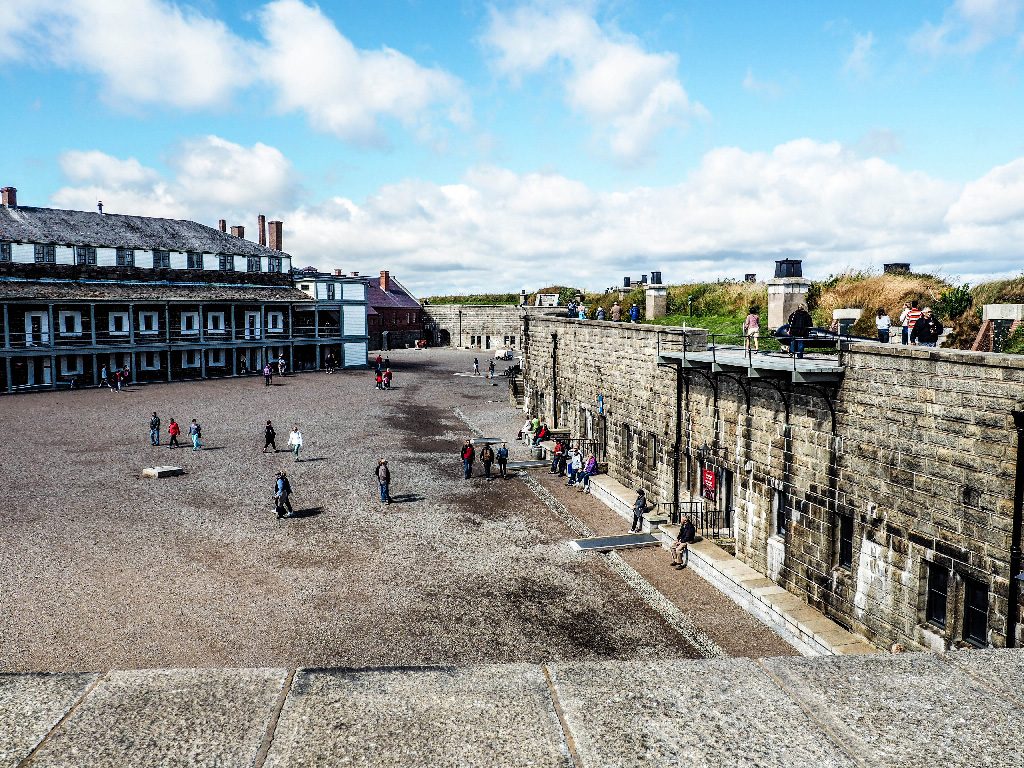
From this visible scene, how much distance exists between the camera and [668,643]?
12.7m

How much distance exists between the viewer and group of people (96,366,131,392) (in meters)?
43.0

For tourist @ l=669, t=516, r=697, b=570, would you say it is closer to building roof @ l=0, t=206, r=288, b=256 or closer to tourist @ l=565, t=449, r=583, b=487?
tourist @ l=565, t=449, r=583, b=487

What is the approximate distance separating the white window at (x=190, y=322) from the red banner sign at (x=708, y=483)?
141 ft

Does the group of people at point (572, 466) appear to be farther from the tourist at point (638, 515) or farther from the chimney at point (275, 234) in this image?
the chimney at point (275, 234)

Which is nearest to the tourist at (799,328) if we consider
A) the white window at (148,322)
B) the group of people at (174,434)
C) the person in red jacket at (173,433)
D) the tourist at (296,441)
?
the tourist at (296,441)

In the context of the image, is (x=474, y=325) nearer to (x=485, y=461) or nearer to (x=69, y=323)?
(x=69, y=323)

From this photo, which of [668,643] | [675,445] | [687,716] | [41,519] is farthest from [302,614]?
[687,716]

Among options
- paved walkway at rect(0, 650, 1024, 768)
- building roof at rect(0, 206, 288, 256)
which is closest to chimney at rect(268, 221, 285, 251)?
building roof at rect(0, 206, 288, 256)

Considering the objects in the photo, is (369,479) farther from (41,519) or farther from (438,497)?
(41,519)

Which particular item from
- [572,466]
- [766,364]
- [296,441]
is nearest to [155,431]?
[296,441]

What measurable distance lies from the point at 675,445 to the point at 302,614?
36.6ft

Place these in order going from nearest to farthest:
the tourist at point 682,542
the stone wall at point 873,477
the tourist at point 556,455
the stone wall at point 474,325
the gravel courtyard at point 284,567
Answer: the stone wall at point 873,477
the gravel courtyard at point 284,567
the tourist at point 682,542
the tourist at point 556,455
the stone wall at point 474,325

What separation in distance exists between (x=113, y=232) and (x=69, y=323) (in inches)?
381

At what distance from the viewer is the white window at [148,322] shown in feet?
156
